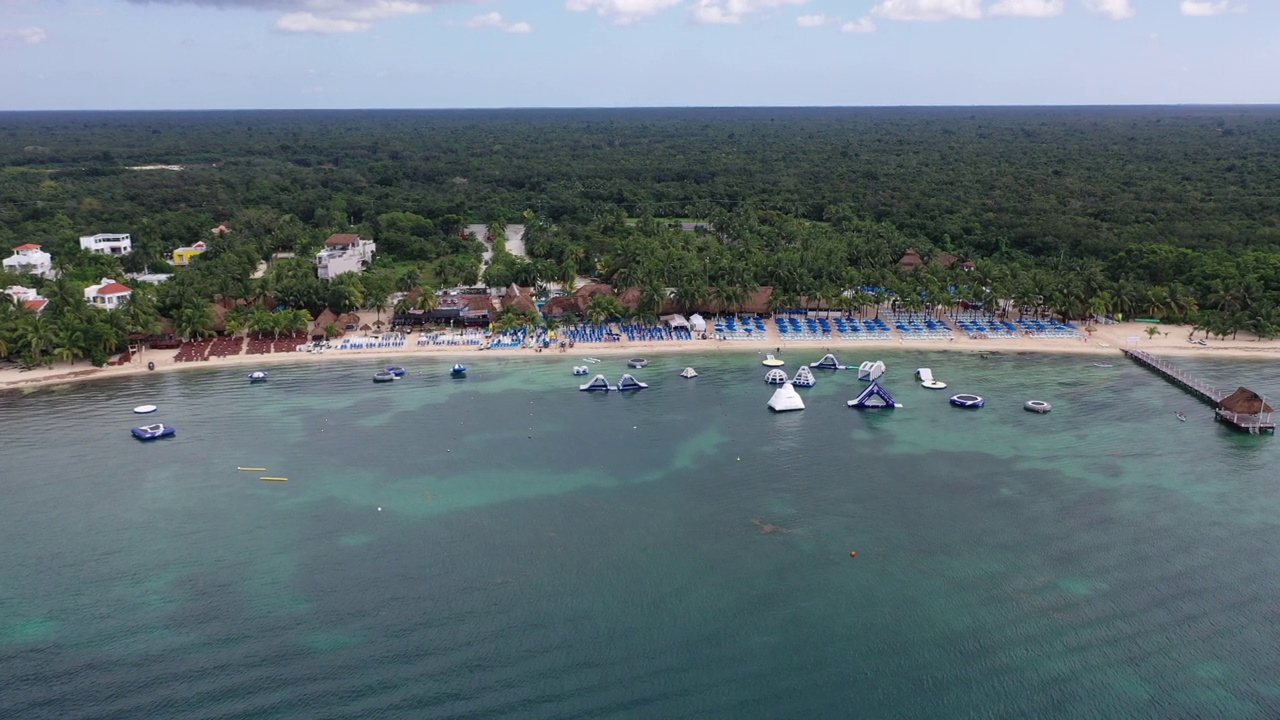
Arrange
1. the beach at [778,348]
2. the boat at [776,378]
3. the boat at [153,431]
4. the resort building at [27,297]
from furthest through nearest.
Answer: the resort building at [27,297], the beach at [778,348], the boat at [776,378], the boat at [153,431]

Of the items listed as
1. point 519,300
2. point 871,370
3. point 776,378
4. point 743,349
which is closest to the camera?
point 776,378

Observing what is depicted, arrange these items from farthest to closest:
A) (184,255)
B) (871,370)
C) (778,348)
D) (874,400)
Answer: (184,255) → (778,348) → (871,370) → (874,400)

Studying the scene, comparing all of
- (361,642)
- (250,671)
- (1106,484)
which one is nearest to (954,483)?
(1106,484)

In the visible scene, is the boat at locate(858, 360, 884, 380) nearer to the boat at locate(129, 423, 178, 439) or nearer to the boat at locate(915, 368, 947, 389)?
the boat at locate(915, 368, 947, 389)

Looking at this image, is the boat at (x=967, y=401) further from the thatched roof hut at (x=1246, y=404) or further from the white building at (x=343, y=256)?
the white building at (x=343, y=256)

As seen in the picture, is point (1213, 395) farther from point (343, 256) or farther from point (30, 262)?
point (30, 262)

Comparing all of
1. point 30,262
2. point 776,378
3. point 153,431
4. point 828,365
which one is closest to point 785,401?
point 776,378

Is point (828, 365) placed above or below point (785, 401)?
above

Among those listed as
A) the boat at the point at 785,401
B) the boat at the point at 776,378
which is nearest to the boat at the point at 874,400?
the boat at the point at 785,401

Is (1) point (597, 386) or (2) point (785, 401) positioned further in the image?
(1) point (597, 386)
